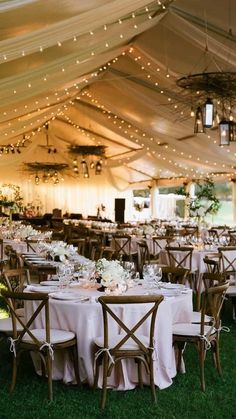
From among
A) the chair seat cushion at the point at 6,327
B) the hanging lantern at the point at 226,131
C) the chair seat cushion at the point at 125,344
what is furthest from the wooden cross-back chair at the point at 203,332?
the hanging lantern at the point at 226,131

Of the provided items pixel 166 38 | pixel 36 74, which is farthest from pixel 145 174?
pixel 36 74

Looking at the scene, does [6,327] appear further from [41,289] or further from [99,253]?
[99,253]

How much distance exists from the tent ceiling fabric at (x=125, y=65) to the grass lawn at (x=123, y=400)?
2.58 metres

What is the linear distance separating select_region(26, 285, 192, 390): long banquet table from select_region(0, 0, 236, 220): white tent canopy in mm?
2042

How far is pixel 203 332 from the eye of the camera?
461 cm

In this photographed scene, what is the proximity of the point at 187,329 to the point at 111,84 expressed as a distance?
841 centimetres

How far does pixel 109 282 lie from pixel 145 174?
671 inches

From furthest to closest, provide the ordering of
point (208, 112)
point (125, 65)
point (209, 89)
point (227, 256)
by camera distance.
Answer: point (125, 65) < point (227, 256) < point (208, 112) < point (209, 89)

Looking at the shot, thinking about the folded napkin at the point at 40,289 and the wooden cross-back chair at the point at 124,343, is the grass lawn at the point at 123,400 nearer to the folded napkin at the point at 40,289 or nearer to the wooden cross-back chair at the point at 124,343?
the wooden cross-back chair at the point at 124,343

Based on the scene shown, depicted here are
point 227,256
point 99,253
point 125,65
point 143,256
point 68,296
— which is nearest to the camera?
point 68,296

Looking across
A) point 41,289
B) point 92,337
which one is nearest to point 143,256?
point 41,289

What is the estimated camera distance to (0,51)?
4.60m

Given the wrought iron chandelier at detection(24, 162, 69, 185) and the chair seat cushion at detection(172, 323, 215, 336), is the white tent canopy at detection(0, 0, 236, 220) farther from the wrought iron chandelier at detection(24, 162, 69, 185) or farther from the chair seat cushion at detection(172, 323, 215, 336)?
the chair seat cushion at detection(172, 323, 215, 336)

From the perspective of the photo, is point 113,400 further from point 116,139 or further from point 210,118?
point 116,139
